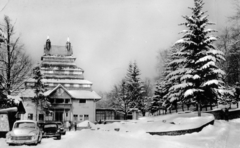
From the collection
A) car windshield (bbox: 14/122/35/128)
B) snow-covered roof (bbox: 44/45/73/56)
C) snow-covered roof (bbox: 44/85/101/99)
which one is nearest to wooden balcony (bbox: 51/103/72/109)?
snow-covered roof (bbox: 44/85/101/99)

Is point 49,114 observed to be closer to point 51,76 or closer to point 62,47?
point 51,76

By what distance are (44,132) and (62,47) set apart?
55.9m

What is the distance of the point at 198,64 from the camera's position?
2716 centimetres

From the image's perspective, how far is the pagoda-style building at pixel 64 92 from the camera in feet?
177

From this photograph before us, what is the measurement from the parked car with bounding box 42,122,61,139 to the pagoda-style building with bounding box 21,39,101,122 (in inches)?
1118

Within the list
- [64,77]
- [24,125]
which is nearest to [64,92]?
[64,77]

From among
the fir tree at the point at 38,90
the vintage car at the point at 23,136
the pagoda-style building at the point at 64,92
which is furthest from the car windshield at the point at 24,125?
the fir tree at the point at 38,90

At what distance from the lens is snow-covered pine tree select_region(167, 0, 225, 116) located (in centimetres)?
2605

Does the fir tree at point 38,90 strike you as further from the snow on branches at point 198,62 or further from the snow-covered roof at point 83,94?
the snow on branches at point 198,62

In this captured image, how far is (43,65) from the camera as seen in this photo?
2496 inches

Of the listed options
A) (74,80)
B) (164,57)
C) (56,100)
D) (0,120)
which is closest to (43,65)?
(74,80)

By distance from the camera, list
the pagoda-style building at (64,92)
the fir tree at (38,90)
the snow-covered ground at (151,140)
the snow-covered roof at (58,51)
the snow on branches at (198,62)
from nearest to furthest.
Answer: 1. the snow-covered ground at (151,140)
2. the snow on branches at (198,62)
3. the fir tree at (38,90)
4. the pagoda-style building at (64,92)
5. the snow-covered roof at (58,51)

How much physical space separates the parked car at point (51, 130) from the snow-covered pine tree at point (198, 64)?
11.7 m

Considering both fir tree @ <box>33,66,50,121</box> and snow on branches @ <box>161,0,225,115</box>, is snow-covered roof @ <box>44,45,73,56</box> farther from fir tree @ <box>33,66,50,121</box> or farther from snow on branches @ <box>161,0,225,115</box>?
snow on branches @ <box>161,0,225,115</box>
